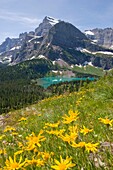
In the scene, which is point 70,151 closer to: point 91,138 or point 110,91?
point 91,138

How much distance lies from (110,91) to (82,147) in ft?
26.2

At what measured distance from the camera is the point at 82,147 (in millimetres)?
2648

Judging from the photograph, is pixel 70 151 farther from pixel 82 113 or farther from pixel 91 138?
pixel 82 113

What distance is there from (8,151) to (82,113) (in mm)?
3063

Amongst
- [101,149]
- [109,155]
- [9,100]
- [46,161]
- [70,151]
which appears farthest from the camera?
[9,100]

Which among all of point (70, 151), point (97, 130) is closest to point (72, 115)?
point (70, 151)

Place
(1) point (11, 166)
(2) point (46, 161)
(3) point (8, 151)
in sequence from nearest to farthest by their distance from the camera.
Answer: (1) point (11, 166)
(2) point (46, 161)
(3) point (8, 151)

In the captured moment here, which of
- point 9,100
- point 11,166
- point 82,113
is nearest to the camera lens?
point 11,166

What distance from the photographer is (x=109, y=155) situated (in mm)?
3400

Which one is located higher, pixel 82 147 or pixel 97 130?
pixel 82 147

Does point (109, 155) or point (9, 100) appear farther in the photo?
point (9, 100)

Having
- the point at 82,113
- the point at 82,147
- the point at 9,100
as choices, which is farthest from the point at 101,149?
the point at 9,100

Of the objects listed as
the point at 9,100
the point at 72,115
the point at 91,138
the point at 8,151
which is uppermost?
the point at 72,115

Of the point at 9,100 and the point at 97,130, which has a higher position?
the point at 97,130
